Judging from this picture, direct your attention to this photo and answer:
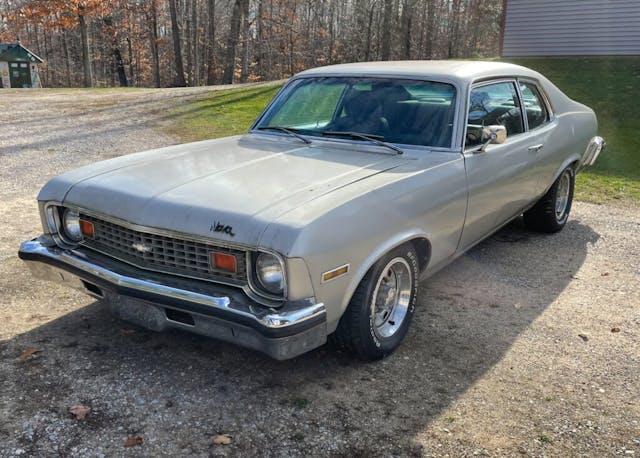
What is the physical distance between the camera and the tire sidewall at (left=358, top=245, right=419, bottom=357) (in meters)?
3.12

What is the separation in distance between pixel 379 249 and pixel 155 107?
13.0 metres

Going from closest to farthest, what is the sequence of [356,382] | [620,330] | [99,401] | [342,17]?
[99,401] < [356,382] < [620,330] < [342,17]

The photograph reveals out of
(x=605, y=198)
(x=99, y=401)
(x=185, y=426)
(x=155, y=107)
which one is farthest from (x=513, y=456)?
(x=155, y=107)

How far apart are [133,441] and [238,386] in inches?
25.3

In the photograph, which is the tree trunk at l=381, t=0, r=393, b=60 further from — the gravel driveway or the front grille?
the front grille

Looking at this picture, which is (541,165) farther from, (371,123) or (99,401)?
(99,401)

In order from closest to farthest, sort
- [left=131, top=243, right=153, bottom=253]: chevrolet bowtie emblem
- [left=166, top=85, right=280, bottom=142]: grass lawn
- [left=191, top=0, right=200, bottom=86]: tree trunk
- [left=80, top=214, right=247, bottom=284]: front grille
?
1. [left=80, top=214, right=247, bottom=284]: front grille
2. [left=131, top=243, right=153, bottom=253]: chevrolet bowtie emblem
3. [left=166, top=85, right=280, bottom=142]: grass lawn
4. [left=191, top=0, right=200, bottom=86]: tree trunk

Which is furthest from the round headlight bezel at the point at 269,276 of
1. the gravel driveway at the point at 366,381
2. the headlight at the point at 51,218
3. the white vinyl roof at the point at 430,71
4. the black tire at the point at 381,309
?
the white vinyl roof at the point at 430,71

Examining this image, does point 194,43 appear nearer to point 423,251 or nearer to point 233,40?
point 233,40

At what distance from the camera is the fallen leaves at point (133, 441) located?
8.73 feet

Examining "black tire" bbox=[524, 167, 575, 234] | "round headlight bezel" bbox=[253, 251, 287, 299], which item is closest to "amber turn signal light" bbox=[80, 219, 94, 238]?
"round headlight bezel" bbox=[253, 251, 287, 299]

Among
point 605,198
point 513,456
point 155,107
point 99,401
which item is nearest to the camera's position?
point 513,456

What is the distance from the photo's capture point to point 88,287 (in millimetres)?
3248

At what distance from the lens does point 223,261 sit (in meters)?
2.86
